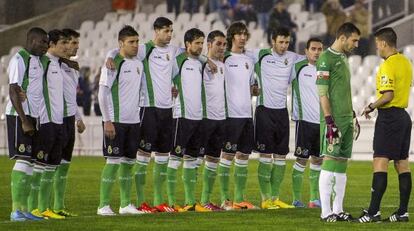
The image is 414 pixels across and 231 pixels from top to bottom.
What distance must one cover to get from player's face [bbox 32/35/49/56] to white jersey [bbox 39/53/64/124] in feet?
0.97

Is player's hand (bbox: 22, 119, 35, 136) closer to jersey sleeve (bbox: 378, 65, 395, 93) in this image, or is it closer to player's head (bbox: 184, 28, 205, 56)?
player's head (bbox: 184, 28, 205, 56)

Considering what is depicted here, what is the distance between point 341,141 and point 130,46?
3337 millimetres

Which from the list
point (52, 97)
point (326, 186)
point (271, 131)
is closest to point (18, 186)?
point (52, 97)

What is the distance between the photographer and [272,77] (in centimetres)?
2050

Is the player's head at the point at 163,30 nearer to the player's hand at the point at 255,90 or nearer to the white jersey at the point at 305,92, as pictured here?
the player's hand at the point at 255,90

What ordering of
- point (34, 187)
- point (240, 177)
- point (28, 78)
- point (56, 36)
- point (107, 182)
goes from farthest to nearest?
point (240, 177) < point (56, 36) < point (107, 182) < point (34, 187) < point (28, 78)

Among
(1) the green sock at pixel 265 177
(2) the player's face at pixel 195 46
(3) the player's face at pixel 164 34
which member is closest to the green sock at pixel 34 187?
(3) the player's face at pixel 164 34

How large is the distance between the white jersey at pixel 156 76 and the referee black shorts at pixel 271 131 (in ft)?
5.30

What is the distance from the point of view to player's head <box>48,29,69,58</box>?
18.8m

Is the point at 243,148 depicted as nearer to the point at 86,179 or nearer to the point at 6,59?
the point at 86,179

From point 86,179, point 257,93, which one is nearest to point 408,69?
point 257,93

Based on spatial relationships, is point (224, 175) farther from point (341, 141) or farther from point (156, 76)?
point (341, 141)

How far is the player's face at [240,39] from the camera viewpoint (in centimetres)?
2003

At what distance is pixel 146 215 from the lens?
18578 mm
